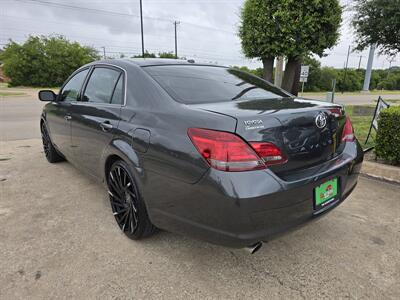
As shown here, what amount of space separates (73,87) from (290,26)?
5.28m

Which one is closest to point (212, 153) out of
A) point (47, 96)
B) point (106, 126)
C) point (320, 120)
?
point (320, 120)

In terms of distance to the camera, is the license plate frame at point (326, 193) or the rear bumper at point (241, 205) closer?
the rear bumper at point (241, 205)

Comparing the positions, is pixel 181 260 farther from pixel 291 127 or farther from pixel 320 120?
pixel 320 120

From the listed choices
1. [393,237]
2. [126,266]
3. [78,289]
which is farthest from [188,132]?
[393,237]

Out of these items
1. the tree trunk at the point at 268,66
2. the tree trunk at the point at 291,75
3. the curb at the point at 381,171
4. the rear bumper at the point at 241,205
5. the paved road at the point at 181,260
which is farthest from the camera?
the tree trunk at the point at 291,75

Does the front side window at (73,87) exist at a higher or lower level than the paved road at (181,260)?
higher

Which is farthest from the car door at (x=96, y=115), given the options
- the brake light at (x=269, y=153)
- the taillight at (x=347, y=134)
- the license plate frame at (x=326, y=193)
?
the taillight at (x=347, y=134)

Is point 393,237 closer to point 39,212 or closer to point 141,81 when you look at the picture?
point 141,81

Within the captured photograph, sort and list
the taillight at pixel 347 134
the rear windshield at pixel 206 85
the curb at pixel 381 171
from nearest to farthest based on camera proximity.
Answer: the rear windshield at pixel 206 85 → the taillight at pixel 347 134 → the curb at pixel 381 171

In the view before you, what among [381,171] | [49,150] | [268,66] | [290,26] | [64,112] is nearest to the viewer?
[64,112]

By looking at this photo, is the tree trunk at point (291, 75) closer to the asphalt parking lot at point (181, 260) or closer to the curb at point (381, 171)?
the curb at point (381, 171)

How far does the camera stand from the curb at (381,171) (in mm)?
3867

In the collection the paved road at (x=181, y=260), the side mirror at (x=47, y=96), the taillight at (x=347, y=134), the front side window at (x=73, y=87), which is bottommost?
the paved road at (x=181, y=260)

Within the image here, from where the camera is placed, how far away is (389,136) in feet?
13.1
